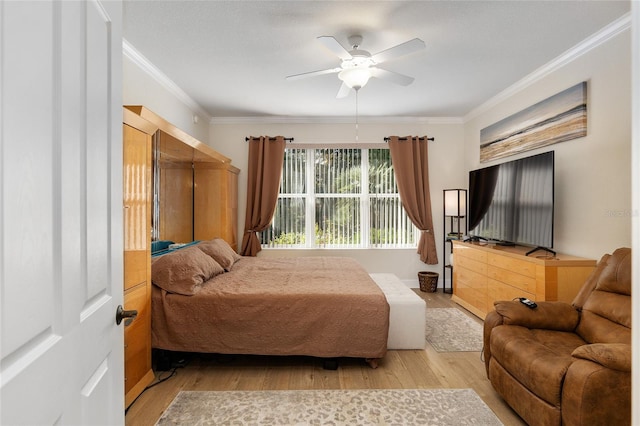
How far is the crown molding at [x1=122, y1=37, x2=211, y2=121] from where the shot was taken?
2.94m

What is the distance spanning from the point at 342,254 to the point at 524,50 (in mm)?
3418

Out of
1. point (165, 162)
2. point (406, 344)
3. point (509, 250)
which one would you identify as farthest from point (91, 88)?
point (509, 250)

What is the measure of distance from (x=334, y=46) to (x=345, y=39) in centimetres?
49

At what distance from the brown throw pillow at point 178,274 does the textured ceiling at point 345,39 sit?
6.05 feet

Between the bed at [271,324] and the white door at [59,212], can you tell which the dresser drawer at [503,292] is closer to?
the bed at [271,324]

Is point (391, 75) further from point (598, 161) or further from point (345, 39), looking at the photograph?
point (598, 161)

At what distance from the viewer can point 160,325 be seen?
258 cm

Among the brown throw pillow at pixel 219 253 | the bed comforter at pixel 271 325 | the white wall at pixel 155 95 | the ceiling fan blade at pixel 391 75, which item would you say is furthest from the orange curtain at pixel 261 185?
the bed comforter at pixel 271 325

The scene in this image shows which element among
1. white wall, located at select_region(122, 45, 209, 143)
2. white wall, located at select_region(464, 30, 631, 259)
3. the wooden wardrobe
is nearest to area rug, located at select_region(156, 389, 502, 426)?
the wooden wardrobe

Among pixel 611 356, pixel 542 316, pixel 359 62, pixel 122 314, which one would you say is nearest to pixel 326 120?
pixel 359 62

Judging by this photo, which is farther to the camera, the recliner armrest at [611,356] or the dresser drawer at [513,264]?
the dresser drawer at [513,264]

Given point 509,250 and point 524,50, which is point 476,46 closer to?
point 524,50

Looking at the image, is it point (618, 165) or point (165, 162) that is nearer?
point (618, 165)

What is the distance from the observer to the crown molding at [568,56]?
259cm
